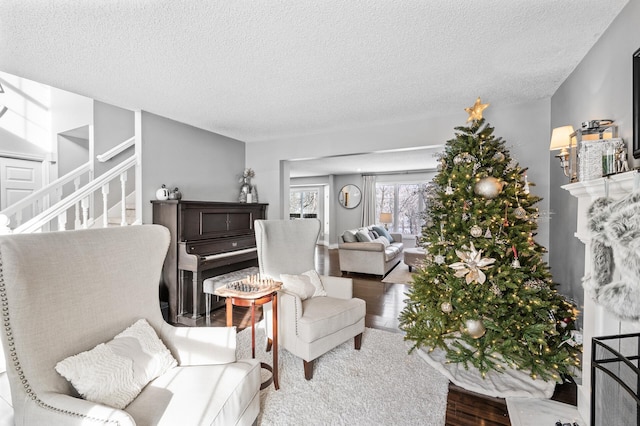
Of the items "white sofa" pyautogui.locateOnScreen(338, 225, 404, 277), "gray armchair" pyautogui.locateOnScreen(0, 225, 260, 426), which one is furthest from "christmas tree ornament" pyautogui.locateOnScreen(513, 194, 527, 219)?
"white sofa" pyautogui.locateOnScreen(338, 225, 404, 277)

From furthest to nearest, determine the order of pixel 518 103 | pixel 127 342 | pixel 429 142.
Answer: pixel 429 142
pixel 518 103
pixel 127 342

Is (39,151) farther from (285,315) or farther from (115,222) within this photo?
(285,315)

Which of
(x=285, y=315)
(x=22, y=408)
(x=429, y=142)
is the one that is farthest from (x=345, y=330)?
(x=429, y=142)

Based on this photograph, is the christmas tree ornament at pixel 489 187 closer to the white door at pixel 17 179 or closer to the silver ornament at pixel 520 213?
the silver ornament at pixel 520 213

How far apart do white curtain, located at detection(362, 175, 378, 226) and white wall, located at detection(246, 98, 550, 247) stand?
4568mm

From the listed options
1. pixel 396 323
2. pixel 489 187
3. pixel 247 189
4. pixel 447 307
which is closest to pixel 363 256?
pixel 396 323

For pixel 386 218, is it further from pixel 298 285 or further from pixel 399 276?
pixel 298 285

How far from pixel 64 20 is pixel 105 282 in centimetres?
158

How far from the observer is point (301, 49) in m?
2.07

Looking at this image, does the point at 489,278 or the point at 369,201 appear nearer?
the point at 489,278

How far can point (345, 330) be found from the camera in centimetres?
241

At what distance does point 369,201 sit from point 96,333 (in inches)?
319

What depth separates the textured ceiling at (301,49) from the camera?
5.46 ft

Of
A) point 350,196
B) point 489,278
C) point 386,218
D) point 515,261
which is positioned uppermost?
point 350,196
